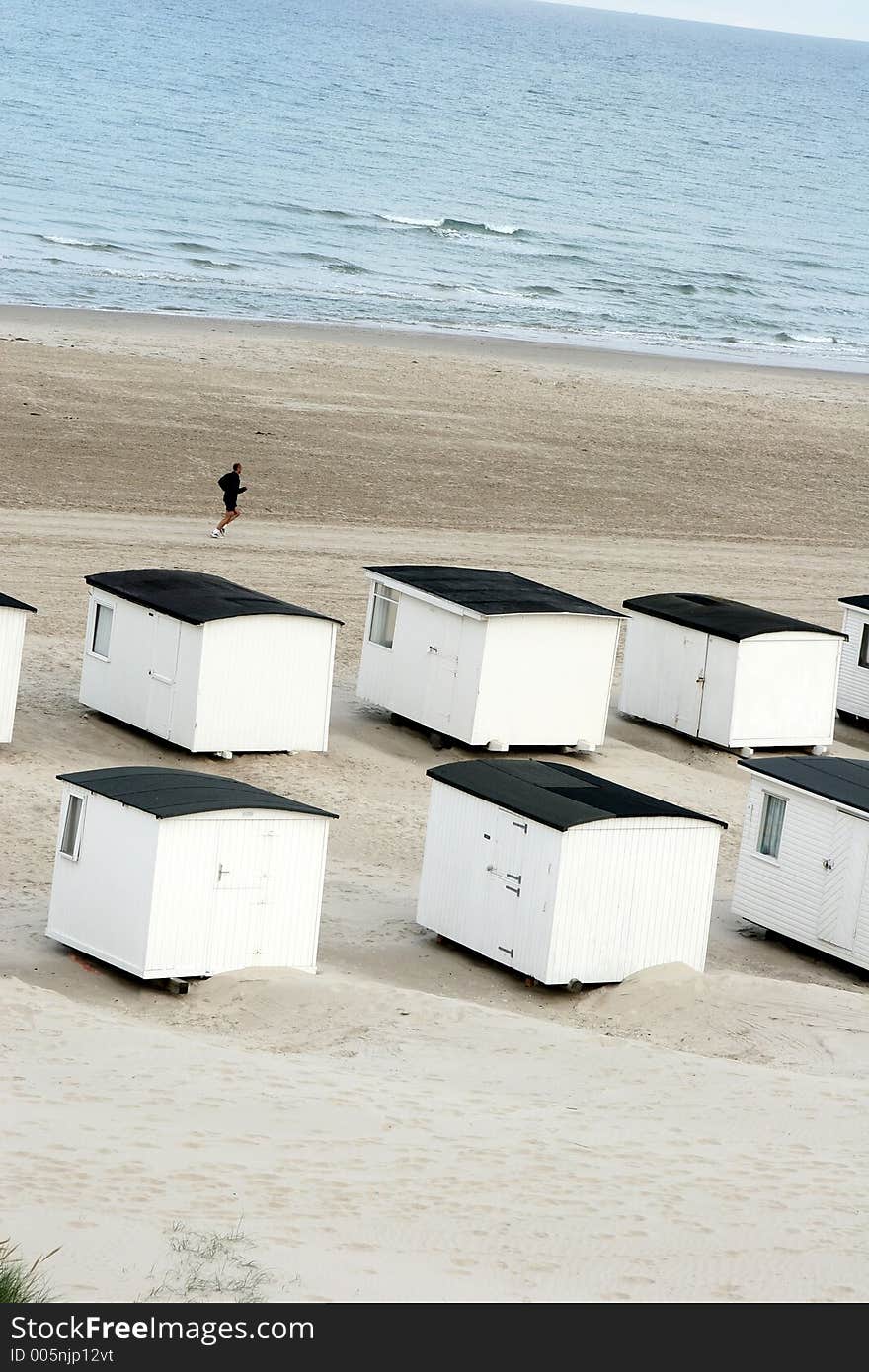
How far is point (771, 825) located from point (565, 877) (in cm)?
358

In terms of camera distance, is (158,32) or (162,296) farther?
(158,32)

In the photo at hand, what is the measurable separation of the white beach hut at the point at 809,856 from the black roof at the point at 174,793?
5145mm

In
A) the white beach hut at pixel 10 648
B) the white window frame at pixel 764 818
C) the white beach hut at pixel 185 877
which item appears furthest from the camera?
the white beach hut at pixel 10 648

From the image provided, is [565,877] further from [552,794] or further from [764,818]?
[764,818]

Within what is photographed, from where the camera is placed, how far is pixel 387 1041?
16.0 meters

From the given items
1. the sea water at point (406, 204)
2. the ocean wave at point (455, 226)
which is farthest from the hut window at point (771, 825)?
the ocean wave at point (455, 226)

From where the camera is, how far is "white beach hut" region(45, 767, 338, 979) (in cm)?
1702

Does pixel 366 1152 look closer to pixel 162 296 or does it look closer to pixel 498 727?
pixel 498 727

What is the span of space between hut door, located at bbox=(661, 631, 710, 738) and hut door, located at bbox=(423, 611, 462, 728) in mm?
3625

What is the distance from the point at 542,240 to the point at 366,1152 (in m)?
75.7

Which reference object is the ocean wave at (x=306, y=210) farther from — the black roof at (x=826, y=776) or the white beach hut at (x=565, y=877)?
the white beach hut at (x=565, y=877)

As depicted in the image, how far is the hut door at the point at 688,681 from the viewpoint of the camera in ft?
88.4

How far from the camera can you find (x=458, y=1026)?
1644cm
